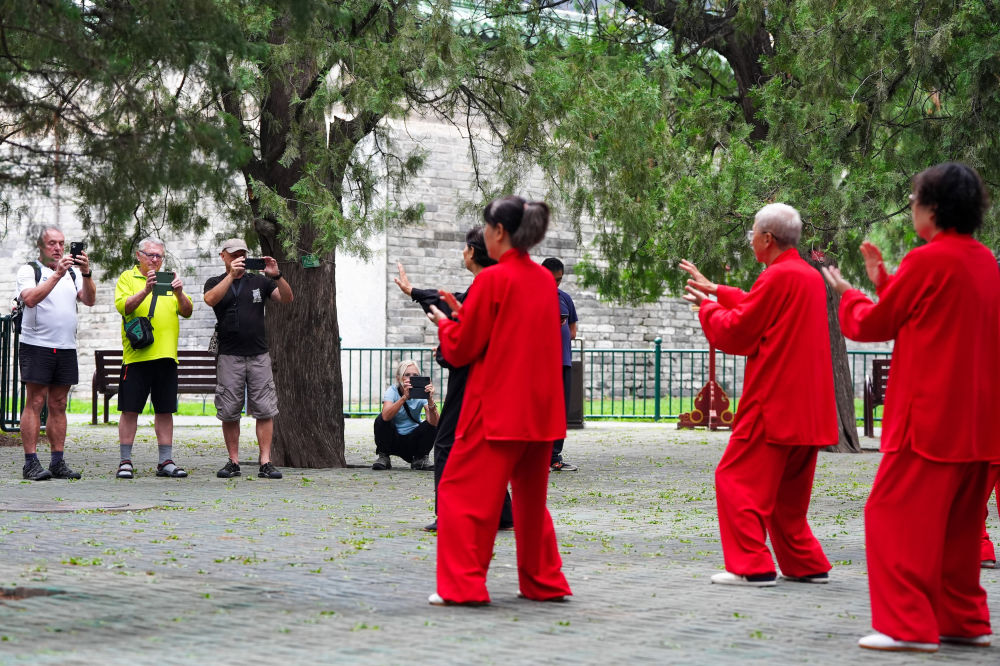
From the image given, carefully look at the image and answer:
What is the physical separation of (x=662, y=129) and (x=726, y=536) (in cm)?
892

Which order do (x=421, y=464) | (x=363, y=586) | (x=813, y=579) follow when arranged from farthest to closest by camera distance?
(x=421, y=464), (x=813, y=579), (x=363, y=586)

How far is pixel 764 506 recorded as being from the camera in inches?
256

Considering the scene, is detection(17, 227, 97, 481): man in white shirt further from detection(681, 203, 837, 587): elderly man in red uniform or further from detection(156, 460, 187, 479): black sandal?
detection(681, 203, 837, 587): elderly man in red uniform

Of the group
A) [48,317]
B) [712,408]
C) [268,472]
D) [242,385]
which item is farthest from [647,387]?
[48,317]

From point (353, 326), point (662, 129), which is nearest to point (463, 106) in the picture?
point (662, 129)

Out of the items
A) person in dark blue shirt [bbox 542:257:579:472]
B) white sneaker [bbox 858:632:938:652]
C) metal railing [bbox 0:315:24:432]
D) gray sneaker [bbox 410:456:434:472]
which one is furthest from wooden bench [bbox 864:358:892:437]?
white sneaker [bbox 858:632:938:652]

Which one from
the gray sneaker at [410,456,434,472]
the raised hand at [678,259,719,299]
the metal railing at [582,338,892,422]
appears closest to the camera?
the raised hand at [678,259,719,299]

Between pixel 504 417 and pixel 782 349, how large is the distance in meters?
1.52

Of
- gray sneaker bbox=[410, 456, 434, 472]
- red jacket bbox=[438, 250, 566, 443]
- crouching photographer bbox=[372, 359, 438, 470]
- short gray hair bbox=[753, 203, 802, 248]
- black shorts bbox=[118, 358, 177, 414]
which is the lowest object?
gray sneaker bbox=[410, 456, 434, 472]

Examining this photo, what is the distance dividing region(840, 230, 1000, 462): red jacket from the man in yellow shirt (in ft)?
23.7

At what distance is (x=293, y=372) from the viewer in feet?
42.1

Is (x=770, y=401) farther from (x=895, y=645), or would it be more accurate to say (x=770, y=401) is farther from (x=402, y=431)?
(x=402, y=431)

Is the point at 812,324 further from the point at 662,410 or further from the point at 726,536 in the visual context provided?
the point at 662,410

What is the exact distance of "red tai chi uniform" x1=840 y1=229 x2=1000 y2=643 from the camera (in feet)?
16.4
